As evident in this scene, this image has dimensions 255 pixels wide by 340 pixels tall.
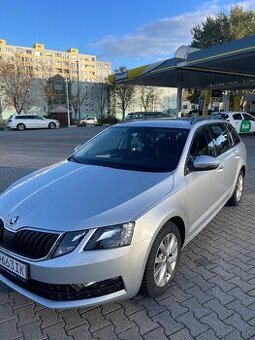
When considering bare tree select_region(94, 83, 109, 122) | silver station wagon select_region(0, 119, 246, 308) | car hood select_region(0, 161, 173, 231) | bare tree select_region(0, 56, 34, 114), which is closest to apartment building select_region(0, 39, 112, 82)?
bare tree select_region(94, 83, 109, 122)

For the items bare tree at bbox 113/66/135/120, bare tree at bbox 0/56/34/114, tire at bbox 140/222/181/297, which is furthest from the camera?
bare tree at bbox 113/66/135/120

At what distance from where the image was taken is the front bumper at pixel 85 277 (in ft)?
8.16

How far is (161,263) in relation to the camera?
3.11 meters

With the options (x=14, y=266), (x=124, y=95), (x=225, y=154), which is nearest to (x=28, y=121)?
(x=225, y=154)

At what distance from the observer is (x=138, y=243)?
2.66m

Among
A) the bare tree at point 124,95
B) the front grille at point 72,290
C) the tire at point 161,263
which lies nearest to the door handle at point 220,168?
the tire at point 161,263

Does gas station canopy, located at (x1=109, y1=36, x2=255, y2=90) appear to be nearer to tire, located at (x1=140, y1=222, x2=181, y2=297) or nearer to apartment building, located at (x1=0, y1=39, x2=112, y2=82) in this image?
tire, located at (x1=140, y1=222, x2=181, y2=297)

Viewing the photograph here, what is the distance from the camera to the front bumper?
249 centimetres

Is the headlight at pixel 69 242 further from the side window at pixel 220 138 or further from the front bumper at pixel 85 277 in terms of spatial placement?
the side window at pixel 220 138

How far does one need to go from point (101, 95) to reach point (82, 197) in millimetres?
71927

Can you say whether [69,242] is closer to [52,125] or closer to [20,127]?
[20,127]

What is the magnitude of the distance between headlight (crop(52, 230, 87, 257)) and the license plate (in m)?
0.33

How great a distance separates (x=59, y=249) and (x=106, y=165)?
1.47 m

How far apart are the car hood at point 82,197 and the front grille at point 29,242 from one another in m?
Result: 0.07
